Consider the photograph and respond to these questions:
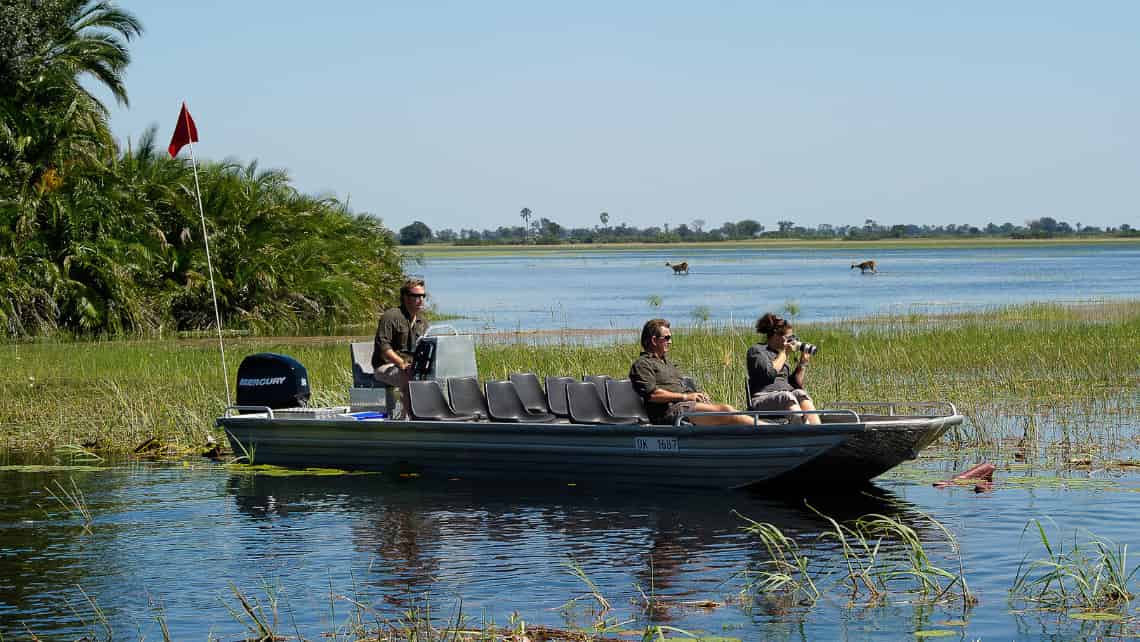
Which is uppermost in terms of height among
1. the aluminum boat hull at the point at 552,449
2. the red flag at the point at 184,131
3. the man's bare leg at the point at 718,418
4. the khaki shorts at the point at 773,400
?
the red flag at the point at 184,131

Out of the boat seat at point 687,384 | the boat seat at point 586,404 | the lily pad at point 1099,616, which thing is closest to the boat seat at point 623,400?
the boat seat at point 586,404

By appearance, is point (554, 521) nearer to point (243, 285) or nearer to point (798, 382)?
point (798, 382)

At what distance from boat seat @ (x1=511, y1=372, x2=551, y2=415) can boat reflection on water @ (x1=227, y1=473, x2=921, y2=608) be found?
81 centimetres

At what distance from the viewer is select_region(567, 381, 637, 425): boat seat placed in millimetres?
14852

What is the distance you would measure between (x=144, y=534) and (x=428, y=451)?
3.53 meters

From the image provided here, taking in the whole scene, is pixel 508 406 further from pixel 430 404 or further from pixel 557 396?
pixel 430 404

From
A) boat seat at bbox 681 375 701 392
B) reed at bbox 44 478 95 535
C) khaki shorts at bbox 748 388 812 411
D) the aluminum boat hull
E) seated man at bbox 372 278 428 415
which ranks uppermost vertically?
seated man at bbox 372 278 428 415

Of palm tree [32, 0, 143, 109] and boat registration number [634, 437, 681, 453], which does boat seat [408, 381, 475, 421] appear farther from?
palm tree [32, 0, 143, 109]

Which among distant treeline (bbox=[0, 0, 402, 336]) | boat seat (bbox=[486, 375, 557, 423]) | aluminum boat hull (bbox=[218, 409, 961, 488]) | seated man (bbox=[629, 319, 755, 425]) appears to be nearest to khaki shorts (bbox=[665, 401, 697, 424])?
seated man (bbox=[629, 319, 755, 425])

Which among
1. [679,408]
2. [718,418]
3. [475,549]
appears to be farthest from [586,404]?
[475,549]

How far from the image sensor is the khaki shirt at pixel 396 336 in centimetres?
1581

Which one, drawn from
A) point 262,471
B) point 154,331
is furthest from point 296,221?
point 262,471

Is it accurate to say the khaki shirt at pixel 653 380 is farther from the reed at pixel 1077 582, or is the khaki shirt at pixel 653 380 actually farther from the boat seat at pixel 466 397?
the reed at pixel 1077 582

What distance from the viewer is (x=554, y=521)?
43.0ft
